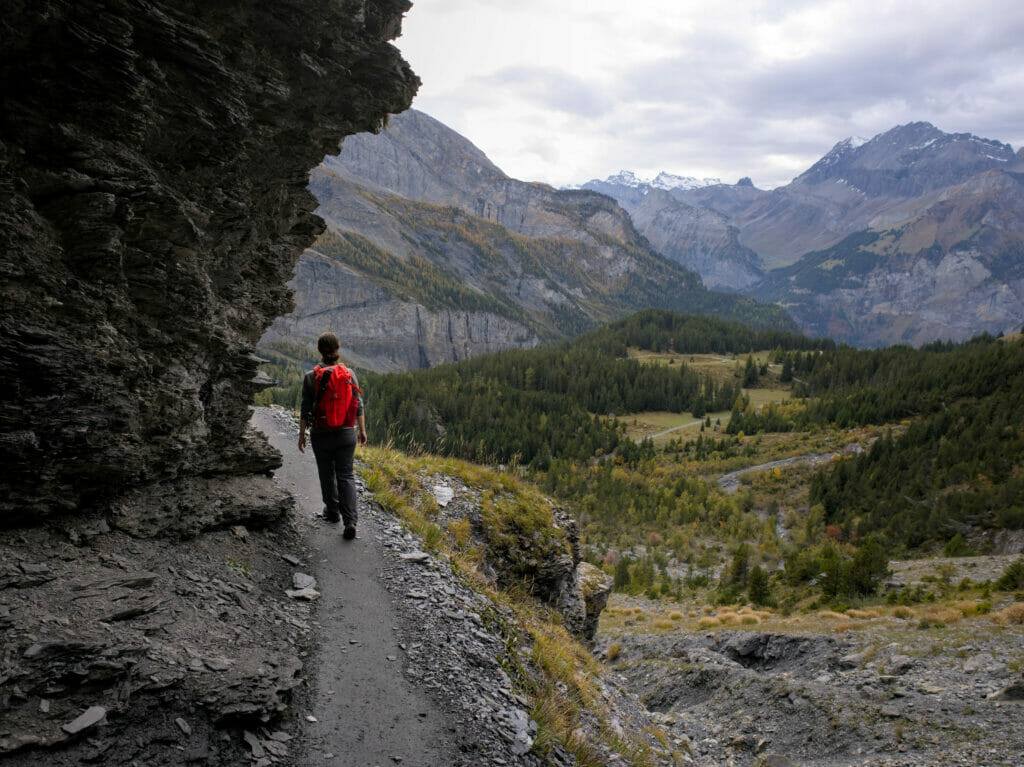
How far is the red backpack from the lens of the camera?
9219 millimetres

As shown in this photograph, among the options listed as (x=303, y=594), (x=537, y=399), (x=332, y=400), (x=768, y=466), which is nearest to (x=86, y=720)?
(x=303, y=594)

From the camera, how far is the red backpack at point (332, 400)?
9.22 metres

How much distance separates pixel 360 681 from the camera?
6508 mm

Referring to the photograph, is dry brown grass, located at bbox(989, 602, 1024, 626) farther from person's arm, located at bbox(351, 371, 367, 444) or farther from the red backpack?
the red backpack

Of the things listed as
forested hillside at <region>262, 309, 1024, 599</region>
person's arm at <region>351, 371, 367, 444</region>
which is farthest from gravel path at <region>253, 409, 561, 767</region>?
forested hillside at <region>262, 309, 1024, 599</region>

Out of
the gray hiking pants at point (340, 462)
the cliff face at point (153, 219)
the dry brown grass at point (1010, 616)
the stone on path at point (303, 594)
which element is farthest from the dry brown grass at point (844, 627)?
the cliff face at point (153, 219)

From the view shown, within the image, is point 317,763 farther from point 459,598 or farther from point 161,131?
point 161,131

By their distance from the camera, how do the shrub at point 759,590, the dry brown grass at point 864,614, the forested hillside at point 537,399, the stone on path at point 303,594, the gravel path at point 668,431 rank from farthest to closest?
1. the gravel path at point 668,431
2. the forested hillside at point 537,399
3. the shrub at point 759,590
4. the dry brown grass at point 864,614
5. the stone on path at point 303,594

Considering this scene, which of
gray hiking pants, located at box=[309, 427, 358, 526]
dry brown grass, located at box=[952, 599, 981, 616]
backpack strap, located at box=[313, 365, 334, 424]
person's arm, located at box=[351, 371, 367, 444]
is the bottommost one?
dry brown grass, located at box=[952, 599, 981, 616]

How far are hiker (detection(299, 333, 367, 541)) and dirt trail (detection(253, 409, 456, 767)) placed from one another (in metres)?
0.97

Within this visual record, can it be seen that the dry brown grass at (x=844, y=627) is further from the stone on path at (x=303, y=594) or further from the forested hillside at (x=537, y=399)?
the forested hillside at (x=537, y=399)

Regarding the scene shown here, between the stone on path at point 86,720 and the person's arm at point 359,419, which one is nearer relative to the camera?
the stone on path at point 86,720

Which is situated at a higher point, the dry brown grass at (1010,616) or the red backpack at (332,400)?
the red backpack at (332,400)

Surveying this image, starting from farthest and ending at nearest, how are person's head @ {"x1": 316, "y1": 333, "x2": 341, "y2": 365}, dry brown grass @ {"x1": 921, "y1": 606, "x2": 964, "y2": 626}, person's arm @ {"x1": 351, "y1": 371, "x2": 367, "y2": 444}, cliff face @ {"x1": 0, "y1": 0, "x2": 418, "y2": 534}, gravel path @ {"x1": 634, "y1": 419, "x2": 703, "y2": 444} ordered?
gravel path @ {"x1": 634, "y1": 419, "x2": 703, "y2": 444}
dry brown grass @ {"x1": 921, "y1": 606, "x2": 964, "y2": 626}
person's arm @ {"x1": 351, "y1": 371, "x2": 367, "y2": 444}
person's head @ {"x1": 316, "y1": 333, "x2": 341, "y2": 365}
cliff face @ {"x1": 0, "y1": 0, "x2": 418, "y2": 534}
